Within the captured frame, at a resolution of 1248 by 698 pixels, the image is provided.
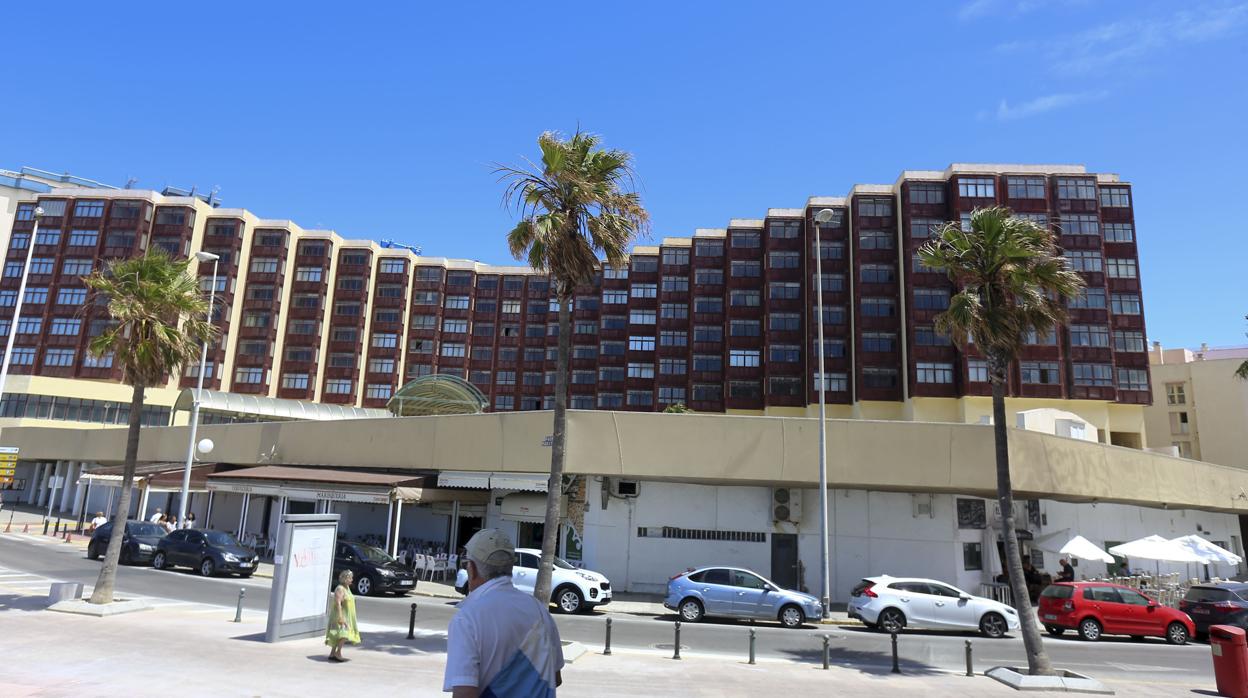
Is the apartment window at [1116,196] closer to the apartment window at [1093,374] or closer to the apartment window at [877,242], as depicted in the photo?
the apartment window at [1093,374]

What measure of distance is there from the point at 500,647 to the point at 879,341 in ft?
216

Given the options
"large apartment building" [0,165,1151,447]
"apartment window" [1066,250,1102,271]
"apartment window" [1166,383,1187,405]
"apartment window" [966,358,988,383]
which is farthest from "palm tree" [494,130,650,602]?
"apartment window" [1166,383,1187,405]

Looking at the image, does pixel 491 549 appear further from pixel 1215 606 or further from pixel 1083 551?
pixel 1083 551

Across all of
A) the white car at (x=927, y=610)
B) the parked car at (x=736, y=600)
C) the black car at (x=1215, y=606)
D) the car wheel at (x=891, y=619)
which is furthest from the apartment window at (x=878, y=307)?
the parked car at (x=736, y=600)

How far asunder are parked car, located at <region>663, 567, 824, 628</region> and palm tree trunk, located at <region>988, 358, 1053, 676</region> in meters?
6.46

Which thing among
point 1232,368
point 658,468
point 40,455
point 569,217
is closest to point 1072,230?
point 1232,368

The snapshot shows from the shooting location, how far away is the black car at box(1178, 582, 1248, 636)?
2223cm

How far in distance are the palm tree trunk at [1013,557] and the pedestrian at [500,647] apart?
47.5ft

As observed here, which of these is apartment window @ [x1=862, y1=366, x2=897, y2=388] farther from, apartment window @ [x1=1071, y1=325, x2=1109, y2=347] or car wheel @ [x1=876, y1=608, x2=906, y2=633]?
car wheel @ [x1=876, y1=608, x2=906, y2=633]

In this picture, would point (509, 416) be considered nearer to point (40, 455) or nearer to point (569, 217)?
point (569, 217)

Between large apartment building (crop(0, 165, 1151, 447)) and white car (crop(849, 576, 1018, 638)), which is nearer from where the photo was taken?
white car (crop(849, 576, 1018, 638))

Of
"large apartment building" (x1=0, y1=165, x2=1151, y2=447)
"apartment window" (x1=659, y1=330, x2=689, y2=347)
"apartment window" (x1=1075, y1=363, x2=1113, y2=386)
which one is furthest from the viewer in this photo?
"apartment window" (x1=659, y1=330, x2=689, y2=347)

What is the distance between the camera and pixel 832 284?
7019 cm

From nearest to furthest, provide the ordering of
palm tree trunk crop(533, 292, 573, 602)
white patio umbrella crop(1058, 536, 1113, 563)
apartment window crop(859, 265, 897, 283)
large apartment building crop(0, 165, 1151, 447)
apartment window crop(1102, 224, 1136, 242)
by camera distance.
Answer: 1. palm tree trunk crop(533, 292, 573, 602)
2. white patio umbrella crop(1058, 536, 1113, 563)
3. large apartment building crop(0, 165, 1151, 447)
4. apartment window crop(1102, 224, 1136, 242)
5. apartment window crop(859, 265, 897, 283)
